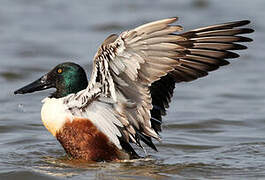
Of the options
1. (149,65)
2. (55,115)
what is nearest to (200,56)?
(149,65)

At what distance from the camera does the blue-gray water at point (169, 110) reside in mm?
7148

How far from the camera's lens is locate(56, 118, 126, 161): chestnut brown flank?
6.96 metres

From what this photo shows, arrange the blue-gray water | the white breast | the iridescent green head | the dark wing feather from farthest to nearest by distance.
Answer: the iridescent green head, the blue-gray water, the white breast, the dark wing feather

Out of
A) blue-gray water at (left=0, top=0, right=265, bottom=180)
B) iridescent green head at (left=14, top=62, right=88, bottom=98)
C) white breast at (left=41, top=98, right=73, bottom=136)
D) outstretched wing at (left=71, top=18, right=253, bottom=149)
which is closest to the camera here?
outstretched wing at (left=71, top=18, right=253, bottom=149)

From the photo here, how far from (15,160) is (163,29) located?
7.82 ft

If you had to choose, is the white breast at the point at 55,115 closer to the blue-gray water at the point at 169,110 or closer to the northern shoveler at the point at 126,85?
the northern shoveler at the point at 126,85

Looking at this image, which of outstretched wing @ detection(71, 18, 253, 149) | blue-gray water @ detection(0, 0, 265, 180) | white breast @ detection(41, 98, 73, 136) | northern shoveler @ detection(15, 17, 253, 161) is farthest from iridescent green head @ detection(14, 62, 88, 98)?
blue-gray water @ detection(0, 0, 265, 180)

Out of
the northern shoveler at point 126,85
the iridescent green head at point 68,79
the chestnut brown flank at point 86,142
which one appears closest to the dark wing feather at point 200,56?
the northern shoveler at point 126,85

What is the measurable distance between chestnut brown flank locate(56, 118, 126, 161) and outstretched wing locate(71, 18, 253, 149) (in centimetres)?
18

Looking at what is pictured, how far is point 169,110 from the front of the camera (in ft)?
33.4

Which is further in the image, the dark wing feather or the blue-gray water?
the blue-gray water

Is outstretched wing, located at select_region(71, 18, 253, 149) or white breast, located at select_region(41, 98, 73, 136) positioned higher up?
outstretched wing, located at select_region(71, 18, 253, 149)

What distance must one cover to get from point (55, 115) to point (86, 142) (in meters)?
0.42

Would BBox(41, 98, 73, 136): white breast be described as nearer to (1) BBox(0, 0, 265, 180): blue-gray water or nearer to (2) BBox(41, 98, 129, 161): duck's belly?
(2) BBox(41, 98, 129, 161): duck's belly
